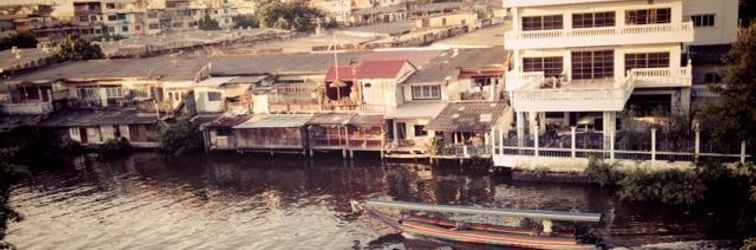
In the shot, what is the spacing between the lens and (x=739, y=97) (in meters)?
29.1

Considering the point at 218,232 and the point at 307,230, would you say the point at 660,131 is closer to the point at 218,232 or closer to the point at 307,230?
the point at 307,230

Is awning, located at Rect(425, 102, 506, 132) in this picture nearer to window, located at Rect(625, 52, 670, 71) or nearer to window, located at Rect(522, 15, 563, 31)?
window, located at Rect(522, 15, 563, 31)

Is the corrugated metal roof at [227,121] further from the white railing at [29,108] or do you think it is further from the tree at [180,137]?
the white railing at [29,108]

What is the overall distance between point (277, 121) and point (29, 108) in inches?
854

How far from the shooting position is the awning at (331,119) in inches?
1736

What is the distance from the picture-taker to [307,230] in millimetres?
32312

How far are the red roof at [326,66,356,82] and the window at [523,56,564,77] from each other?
11257mm

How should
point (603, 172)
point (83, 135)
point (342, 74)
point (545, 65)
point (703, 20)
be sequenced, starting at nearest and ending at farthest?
point (603, 172), point (545, 65), point (703, 20), point (342, 74), point (83, 135)

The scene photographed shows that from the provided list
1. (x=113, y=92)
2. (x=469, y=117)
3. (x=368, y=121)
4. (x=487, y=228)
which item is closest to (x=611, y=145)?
(x=469, y=117)

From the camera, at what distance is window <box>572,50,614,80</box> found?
39.2 meters

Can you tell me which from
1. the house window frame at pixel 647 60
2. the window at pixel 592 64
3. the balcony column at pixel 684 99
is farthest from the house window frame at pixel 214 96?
the balcony column at pixel 684 99

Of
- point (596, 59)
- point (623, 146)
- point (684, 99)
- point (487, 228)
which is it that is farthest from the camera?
point (596, 59)

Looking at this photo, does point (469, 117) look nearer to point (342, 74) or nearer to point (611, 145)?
point (611, 145)

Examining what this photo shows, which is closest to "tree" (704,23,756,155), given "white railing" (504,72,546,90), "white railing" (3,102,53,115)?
"white railing" (504,72,546,90)
